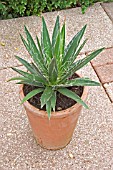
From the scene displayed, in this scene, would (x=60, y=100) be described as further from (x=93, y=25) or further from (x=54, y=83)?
(x=93, y=25)

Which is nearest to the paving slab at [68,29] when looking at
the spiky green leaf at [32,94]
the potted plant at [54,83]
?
the potted plant at [54,83]

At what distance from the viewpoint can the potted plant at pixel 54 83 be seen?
8.75ft

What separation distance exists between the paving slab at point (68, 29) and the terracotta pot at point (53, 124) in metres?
1.18

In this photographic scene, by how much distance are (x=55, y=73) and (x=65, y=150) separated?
925mm

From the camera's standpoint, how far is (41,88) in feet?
9.11

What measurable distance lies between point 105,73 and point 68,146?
1019 mm

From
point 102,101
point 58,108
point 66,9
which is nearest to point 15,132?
point 58,108

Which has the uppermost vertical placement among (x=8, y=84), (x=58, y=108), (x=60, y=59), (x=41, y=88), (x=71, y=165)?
(x=60, y=59)

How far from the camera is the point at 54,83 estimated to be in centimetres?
272

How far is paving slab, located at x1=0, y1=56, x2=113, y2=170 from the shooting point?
3.12 meters

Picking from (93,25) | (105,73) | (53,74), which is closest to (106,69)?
(105,73)

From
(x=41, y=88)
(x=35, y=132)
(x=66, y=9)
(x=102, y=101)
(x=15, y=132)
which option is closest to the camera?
(x=41, y=88)

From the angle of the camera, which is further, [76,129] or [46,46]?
[76,129]

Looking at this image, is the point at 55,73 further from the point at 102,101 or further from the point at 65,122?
the point at 102,101
